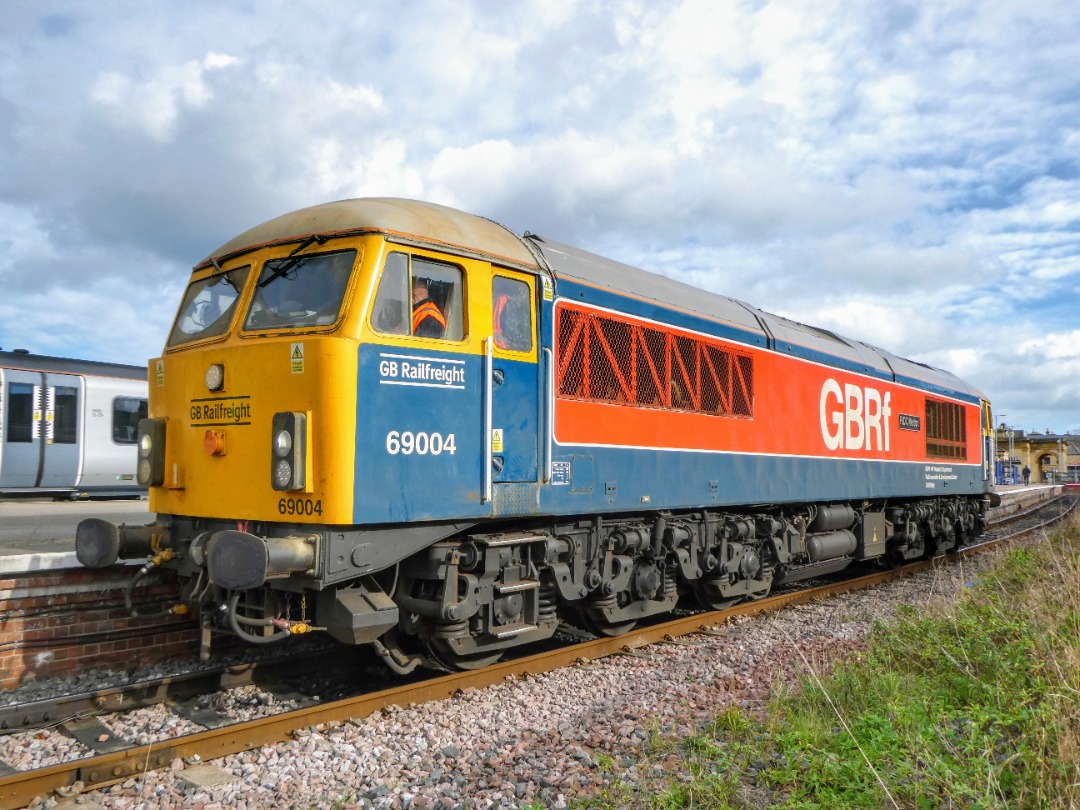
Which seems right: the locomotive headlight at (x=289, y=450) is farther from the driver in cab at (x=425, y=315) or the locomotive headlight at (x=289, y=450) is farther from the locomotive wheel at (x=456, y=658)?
the locomotive wheel at (x=456, y=658)

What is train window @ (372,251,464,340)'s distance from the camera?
5.86 metres

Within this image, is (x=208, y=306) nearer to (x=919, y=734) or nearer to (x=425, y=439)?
(x=425, y=439)

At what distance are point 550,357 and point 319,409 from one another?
2137mm

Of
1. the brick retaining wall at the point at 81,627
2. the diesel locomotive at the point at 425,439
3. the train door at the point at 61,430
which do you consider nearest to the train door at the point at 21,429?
the train door at the point at 61,430

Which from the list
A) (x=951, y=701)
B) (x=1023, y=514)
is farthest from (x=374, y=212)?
(x=1023, y=514)

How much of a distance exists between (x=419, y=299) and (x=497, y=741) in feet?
10.0

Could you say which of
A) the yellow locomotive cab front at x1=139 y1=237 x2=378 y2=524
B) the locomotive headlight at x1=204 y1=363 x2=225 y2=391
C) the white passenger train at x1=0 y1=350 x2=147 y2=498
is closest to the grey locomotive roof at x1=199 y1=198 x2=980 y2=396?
the yellow locomotive cab front at x1=139 y1=237 x2=378 y2=524

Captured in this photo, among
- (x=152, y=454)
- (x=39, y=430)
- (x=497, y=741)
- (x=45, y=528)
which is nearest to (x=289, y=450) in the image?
(x=152, y=454)

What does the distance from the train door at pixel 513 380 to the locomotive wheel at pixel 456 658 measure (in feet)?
4.41

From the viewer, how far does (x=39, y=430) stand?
17.6 meters

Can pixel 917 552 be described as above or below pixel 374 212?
below

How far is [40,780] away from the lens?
460 cm

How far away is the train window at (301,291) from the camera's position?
19.3 feet

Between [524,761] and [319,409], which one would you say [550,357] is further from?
[524,761]
